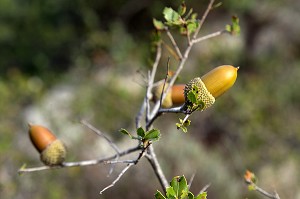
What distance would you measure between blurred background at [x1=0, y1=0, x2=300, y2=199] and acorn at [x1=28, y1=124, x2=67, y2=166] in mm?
1206

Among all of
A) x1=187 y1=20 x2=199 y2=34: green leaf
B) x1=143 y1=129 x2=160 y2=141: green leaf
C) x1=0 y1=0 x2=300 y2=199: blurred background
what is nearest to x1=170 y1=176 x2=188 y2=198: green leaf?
x1=143 y1=129 x2=160 y2=141: green leaf

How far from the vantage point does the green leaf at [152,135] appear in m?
1.18

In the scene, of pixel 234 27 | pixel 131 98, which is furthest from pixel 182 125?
pixel 131 98

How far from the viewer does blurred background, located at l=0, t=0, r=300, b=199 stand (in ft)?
15.2

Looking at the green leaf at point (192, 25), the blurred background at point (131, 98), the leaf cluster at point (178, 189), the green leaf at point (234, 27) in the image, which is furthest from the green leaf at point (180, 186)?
the blurred background at point (131, 98)

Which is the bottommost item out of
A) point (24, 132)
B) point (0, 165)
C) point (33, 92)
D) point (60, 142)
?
point (60, 142)

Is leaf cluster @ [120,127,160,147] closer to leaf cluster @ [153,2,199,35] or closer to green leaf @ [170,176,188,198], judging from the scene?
green leaf @ [170,176,188,198]

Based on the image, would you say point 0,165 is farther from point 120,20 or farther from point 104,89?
point 120,20

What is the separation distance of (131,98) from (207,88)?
4.67m

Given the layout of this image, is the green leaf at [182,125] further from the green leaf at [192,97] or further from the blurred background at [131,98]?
the blurred background at [131,98]

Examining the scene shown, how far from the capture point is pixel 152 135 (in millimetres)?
1194

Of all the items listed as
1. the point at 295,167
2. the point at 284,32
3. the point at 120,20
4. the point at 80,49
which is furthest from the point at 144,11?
the point at 295,167

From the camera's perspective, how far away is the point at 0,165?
4.32 metres

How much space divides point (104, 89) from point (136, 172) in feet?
5.80
